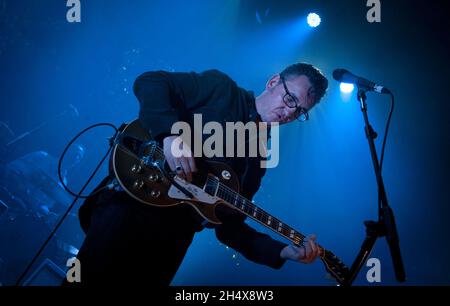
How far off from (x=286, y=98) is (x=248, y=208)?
102 centimetres

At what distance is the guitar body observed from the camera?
6.36 feet

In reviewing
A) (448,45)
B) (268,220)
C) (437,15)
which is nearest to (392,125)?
(448,45)

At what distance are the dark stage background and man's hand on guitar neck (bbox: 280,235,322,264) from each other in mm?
4383

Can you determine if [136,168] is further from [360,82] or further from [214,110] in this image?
[360,82]

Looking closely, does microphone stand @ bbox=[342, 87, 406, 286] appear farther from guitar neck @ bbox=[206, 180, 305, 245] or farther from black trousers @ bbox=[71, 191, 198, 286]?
black trousers @ bbox=[71, 191, 198, 286]

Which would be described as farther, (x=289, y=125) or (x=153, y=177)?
(x=289, y=125)

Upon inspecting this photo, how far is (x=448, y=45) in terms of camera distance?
565cm

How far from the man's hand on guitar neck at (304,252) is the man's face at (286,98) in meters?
1.11

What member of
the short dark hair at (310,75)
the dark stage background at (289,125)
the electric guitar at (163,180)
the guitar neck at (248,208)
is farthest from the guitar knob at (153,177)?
the dark stage background at (289,125)

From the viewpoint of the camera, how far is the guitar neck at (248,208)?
235cm

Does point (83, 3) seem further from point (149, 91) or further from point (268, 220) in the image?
point (268, 220)

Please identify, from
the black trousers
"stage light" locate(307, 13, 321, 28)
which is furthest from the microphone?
"stage light" locate(307, 13, 321, 28)

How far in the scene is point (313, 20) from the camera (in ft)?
20.4

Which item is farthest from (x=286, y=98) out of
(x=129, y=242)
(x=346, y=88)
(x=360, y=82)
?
(x=346, y=88)
